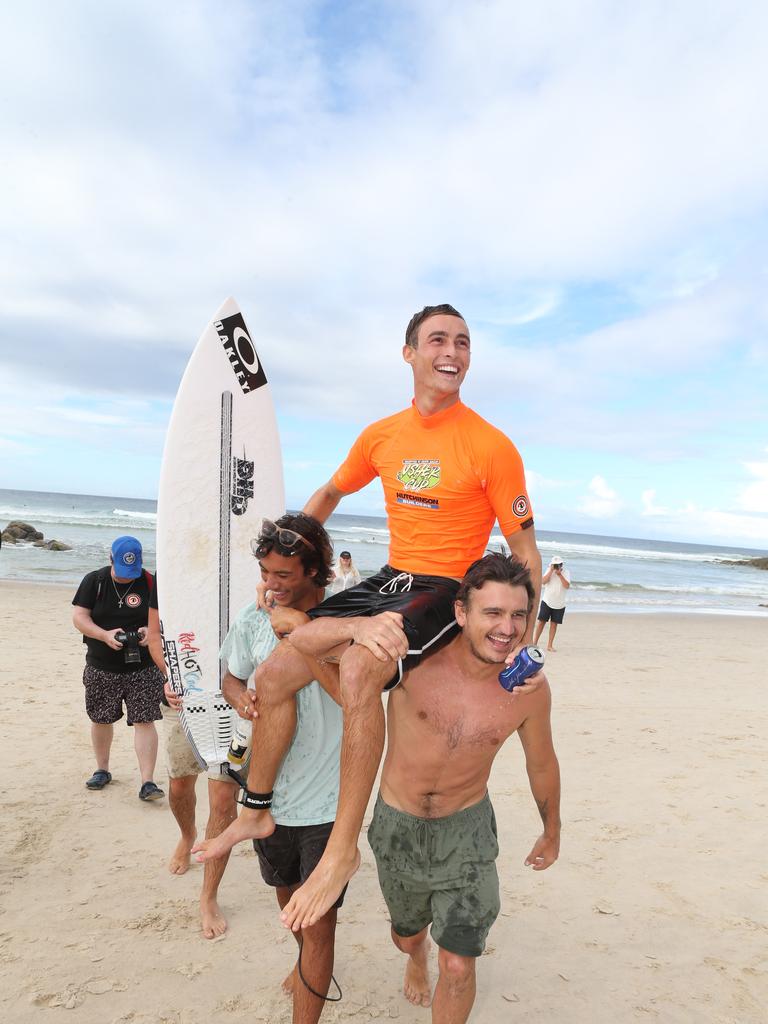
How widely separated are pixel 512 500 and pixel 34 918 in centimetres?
305

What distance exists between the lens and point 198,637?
4230mm

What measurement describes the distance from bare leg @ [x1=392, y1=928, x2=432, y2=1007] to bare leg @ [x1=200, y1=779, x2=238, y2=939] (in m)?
0.96

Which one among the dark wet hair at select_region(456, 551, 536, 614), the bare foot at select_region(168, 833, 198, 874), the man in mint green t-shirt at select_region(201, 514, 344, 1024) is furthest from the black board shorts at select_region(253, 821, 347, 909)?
the bare foot at select_region(168, 833, 198, 874)

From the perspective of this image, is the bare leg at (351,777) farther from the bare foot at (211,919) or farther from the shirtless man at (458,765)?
the bare foot at (211,919)

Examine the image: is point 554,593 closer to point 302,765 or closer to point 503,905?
point 503,905

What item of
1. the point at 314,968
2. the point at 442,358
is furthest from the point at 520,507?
the point at 314,968

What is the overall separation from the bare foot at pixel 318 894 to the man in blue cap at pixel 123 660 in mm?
2994

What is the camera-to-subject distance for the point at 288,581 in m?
2.84

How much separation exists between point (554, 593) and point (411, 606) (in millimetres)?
8432

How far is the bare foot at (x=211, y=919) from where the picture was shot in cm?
335

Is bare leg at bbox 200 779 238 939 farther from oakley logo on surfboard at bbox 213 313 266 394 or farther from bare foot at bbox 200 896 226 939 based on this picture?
oakley logo on surfboard at bbox 213 313 266 394

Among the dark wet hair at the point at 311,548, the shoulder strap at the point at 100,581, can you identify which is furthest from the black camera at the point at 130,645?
the dark wet hair at the point at 311,548

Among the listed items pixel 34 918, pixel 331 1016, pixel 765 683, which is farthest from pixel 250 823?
pixel 765 683

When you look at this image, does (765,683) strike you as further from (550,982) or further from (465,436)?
(465,436)
